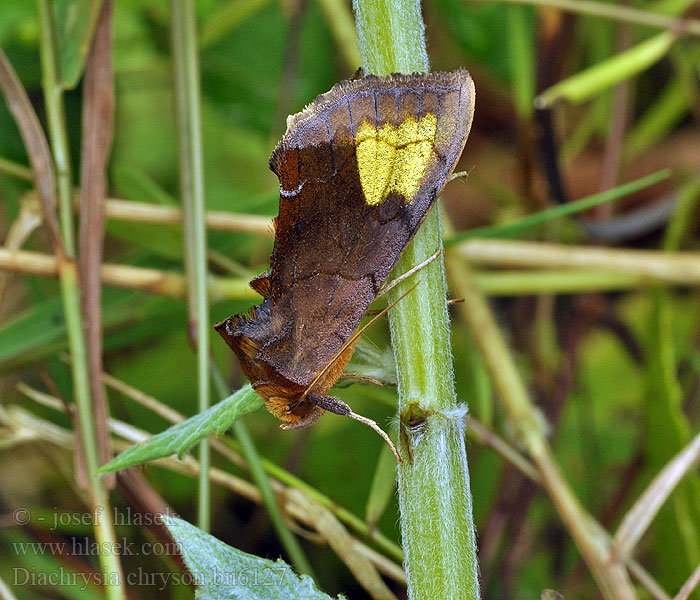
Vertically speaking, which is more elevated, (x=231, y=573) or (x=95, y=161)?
(x=95, y=161)

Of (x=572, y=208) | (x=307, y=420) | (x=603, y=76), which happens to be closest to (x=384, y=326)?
(x=603, y=76)

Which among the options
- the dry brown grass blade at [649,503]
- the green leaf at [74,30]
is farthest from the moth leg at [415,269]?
the green leaf at [74,30]

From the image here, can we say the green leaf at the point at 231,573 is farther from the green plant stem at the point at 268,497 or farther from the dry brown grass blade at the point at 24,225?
the dry brown grass blade at the point at 24,225

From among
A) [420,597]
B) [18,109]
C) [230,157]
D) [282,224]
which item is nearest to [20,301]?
[230,157]

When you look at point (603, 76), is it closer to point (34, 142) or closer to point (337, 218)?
point (337, 218)

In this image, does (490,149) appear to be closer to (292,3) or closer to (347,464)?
(292,3)
